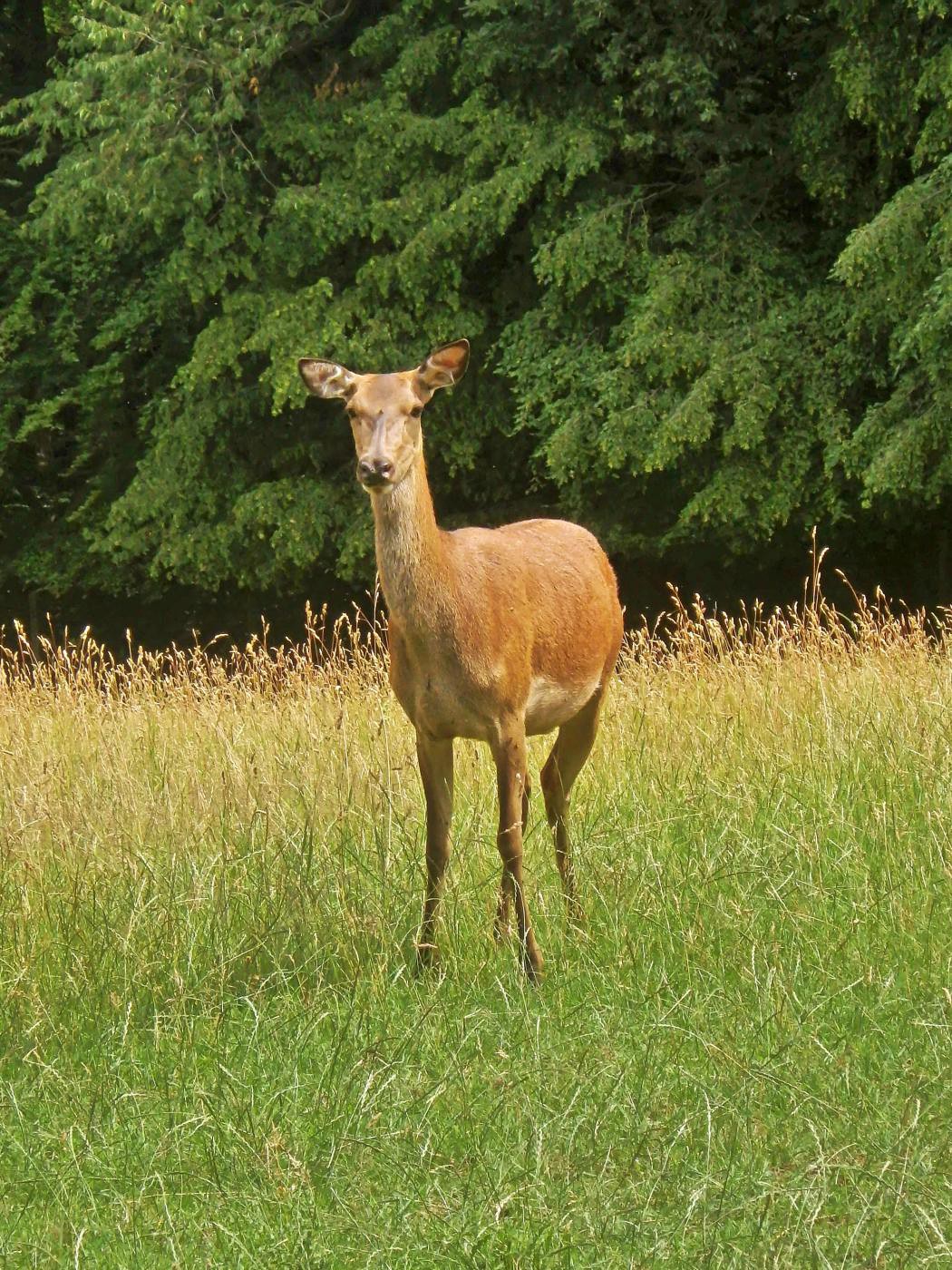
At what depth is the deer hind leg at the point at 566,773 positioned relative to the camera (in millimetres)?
6730

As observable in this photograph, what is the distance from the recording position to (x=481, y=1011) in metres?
5.26

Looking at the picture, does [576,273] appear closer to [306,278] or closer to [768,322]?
[768,322]

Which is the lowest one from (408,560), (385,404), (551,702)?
(551,702)

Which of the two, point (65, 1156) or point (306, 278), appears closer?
point (65, 1156)

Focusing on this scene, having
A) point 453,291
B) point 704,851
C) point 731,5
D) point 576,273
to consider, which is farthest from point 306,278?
point 704,851

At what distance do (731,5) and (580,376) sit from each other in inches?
149

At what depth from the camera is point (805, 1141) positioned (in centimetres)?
432

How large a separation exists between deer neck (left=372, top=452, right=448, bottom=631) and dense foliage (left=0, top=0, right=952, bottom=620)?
8.72m

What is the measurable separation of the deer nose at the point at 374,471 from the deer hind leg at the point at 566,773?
5.37 ft

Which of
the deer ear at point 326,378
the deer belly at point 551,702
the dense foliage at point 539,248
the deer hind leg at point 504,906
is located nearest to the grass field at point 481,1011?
the deer hind leg at point 504,906

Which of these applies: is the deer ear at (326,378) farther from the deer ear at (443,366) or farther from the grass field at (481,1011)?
the grass field at (481,1011)

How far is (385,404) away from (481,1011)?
1973 mm

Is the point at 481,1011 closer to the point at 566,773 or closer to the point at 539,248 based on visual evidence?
the point at 566,773

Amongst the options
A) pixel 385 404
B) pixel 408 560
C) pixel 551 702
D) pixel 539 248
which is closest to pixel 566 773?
pixel 551 702
